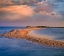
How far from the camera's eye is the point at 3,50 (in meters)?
2.50

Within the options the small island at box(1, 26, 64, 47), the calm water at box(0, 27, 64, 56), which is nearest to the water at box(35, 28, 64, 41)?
the small island at box(1, 26, 64, 47)

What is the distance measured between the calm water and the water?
20 cm

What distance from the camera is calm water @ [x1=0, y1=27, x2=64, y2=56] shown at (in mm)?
2488

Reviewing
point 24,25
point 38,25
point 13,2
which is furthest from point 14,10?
point 38,25

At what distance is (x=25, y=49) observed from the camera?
2514 millimetres

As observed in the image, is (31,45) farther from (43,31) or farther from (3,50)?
(3,50)

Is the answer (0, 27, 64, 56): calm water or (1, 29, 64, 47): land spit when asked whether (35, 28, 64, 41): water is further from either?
(0, 27, 64, 56): calm water

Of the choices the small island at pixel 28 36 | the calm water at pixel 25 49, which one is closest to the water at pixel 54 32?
the small island at pixel 28 36

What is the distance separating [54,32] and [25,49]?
0.57 m

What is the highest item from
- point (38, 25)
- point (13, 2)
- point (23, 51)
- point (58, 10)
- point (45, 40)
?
point (13, 2)

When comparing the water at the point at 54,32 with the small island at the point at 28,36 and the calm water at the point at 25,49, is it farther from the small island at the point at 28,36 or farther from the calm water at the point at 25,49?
the calm water at the point at 25,49

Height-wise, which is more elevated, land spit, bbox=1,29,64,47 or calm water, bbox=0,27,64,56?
land spit, bbox=1,29,64,47

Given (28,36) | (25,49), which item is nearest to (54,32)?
(28,36)

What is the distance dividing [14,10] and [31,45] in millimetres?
692
